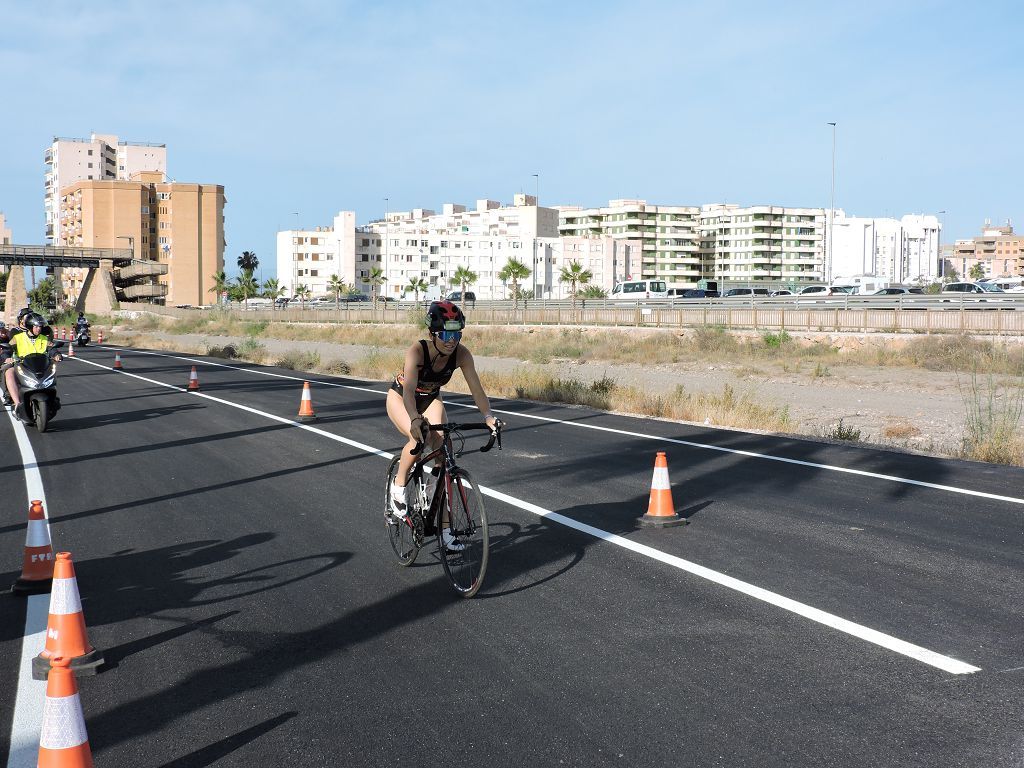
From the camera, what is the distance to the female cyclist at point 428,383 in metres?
6.72

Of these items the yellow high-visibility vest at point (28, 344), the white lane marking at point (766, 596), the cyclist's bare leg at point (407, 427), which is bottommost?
the white lane marking at point (766, 596)

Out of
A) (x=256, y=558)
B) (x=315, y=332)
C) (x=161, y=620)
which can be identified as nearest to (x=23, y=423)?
(x=256, y=558)

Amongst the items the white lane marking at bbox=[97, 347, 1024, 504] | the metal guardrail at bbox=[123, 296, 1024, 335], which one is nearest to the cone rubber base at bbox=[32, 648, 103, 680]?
the white lane marking at bbox=[97, 347, 1024, 504]

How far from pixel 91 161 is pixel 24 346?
602 feet

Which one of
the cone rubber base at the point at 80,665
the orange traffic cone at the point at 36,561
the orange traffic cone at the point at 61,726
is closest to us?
the orange traffic cone at the point at 61,726

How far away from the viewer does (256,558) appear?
766 centimetres

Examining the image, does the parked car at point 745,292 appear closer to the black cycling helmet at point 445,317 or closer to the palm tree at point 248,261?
the black cycling helmet at point 445,317

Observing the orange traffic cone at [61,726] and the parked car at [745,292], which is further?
the parked car at [745,292]

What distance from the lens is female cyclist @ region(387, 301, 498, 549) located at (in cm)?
672

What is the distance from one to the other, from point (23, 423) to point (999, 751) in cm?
1712

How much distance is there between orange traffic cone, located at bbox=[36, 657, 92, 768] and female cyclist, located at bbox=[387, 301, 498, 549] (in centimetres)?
323

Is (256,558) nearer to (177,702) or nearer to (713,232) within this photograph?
(177,702)

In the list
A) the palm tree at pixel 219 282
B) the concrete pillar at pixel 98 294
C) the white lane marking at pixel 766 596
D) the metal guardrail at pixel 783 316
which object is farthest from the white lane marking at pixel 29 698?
the palm tree at pixel 219 282

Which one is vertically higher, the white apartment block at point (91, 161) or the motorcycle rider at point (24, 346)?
the white apartment block at point (91, 161)
